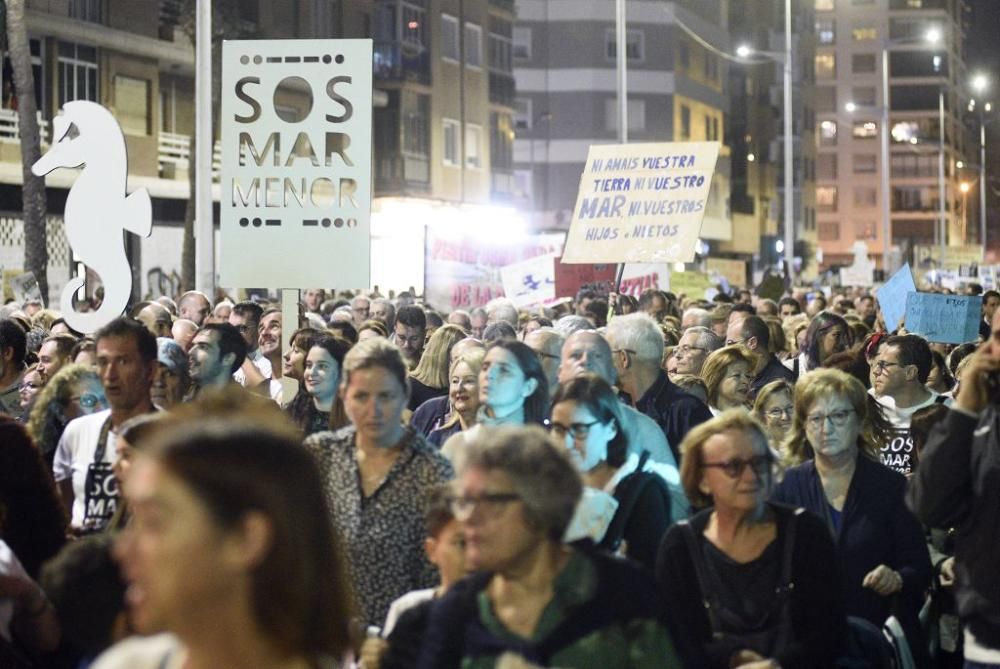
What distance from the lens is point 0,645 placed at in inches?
215

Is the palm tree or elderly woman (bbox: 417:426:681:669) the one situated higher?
the palm tree

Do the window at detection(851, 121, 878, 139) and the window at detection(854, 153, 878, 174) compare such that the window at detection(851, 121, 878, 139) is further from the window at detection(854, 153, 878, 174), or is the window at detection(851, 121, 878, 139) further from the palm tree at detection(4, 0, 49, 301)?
the palm tree at detection(4, 0, 49, 301)

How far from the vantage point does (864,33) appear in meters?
134

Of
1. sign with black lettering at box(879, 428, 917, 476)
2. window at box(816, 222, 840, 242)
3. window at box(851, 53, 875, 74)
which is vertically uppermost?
window at box(851, 53, 875, 74)

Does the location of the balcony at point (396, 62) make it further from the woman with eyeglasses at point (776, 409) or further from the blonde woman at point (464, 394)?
the blonde woman at point (464, 394)

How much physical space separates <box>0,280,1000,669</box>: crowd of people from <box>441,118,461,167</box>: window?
147ft

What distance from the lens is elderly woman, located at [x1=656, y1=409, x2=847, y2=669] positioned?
19.1 ft

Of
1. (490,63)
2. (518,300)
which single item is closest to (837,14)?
(490,63)

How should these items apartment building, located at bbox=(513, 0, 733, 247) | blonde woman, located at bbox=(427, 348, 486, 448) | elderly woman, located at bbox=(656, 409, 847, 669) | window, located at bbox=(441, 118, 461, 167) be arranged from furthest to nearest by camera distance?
apartment building, located at bbox=(513, 0, 733, 247)
window, located at bbox=(441, 118, 461, 167)
blonde woman, located at bbox=(427, 348, 486, 448)
elderly woman, located at bbox=(656, 409, 847, 669)

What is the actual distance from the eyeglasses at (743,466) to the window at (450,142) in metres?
49.2

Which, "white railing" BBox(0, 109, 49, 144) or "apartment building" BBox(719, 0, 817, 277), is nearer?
"white railing" BBox(0, 109, 49, 144)

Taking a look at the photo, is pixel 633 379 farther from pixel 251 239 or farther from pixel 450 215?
pixel 450 215

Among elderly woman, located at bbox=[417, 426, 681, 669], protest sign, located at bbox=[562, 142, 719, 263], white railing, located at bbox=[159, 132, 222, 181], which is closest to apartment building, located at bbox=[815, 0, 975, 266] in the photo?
→ white railing, located at bbox=[159, 132, 222, 181]

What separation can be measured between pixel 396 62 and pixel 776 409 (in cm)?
4367
